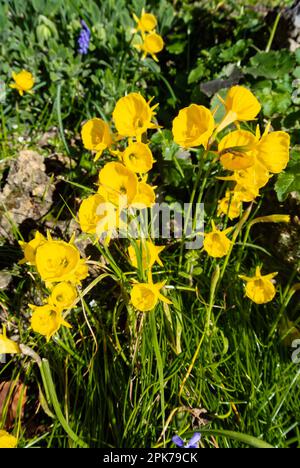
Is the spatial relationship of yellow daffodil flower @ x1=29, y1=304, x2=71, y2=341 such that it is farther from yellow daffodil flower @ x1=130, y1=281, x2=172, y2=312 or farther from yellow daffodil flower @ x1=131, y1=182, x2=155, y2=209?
yellow daffodil flower @ x1=131, y1=182, x2=155, y2=209

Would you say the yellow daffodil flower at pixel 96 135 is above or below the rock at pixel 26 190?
above

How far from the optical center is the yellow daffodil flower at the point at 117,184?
1.44 meters

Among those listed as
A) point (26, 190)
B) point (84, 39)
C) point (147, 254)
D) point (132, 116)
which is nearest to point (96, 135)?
point (132, 116)

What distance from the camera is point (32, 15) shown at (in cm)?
268

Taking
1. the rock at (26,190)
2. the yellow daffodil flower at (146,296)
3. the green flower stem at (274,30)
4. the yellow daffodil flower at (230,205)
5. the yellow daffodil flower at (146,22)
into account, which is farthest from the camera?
the yellow daffodil flower at (146,22)

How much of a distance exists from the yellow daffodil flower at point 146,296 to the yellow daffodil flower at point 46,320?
0.25 m

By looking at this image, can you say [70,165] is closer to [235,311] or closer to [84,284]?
[84,284]

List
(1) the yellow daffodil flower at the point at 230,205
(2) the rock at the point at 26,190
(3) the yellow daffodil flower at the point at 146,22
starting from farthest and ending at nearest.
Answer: (3) the yellow daffodil flower at the point at 146,22 → (2) the rock at the point at 26,190 → (1) the yellow daffodil flower at the point at 230,205

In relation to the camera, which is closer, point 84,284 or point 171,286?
point 171,286

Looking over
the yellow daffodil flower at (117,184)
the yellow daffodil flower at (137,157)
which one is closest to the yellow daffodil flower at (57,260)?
A: the yellow daffodil flower at (117,184)

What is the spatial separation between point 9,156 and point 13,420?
1.41 metres

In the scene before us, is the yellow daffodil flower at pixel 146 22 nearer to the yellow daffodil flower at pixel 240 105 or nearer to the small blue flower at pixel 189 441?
the yellow daffodil flower at pixel 240 105

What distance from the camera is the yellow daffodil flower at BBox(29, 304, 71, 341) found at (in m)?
1.43
